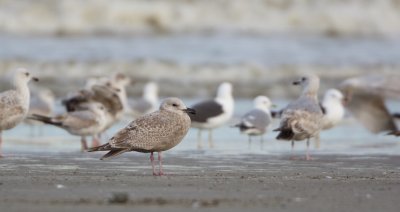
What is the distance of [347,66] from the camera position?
79.0 feet

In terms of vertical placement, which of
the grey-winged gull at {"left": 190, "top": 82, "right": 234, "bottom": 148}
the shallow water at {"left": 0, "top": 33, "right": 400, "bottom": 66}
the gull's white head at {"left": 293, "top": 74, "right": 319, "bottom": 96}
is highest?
the shallow water at {"left": 0, "top": 33, "right": 400, "bottom": 66}

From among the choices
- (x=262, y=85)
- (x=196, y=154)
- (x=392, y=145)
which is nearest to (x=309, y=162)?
(x=196, y=154)

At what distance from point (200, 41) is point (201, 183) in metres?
21.4

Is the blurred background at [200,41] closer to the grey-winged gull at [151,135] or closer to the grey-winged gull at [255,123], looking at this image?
the grey-winged gull at [255,123]

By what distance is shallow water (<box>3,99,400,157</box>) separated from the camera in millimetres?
11375

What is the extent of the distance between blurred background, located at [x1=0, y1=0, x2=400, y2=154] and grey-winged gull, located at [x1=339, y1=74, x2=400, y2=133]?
24 cm

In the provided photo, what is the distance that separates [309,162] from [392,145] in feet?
8.34

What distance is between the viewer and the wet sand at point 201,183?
657 cm

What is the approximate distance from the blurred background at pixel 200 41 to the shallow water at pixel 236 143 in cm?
613

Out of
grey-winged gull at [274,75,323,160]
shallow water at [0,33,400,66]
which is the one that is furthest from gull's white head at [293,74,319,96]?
shallow water at [0,33,400,66]

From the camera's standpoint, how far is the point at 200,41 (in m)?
29.1

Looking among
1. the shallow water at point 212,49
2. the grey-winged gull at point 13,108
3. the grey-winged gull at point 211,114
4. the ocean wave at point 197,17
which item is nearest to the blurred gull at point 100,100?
the grey-winged gull at point 211,114

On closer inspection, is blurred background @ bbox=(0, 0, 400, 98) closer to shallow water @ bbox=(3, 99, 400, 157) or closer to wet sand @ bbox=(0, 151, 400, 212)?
shallow water @ bbox=(3, 99, 400, 157)

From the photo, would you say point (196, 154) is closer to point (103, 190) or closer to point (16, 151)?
point (16, 151)
